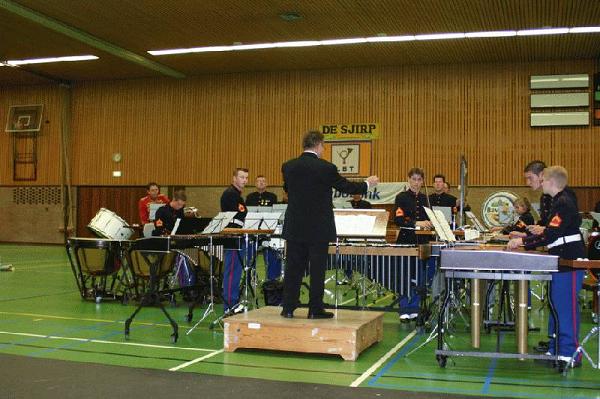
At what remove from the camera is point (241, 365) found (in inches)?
246

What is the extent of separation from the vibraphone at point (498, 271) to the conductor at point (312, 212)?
116 centimetres

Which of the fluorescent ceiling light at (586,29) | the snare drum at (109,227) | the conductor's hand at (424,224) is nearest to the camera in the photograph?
the conductor's hand at (424,224)

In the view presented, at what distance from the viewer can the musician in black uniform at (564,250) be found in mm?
6023

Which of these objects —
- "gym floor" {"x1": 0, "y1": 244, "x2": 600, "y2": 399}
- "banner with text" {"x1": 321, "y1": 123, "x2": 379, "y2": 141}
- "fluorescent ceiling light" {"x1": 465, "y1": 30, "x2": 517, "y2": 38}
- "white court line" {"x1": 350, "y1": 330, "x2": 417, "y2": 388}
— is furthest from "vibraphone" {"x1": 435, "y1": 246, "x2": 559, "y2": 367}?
"banner with text" {"x1": 321, "y1": 123, "x2": 379, "y2": 141}

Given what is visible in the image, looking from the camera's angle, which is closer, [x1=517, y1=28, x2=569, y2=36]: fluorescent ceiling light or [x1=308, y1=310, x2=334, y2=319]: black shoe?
[x1=308, y1=310, x2=334, y2=319]: black shoe

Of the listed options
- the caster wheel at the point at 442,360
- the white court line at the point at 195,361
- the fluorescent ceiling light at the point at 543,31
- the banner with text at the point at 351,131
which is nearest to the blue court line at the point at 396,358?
the caster wheel at the point at 442,360

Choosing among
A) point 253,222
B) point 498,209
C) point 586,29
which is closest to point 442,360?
point 253,222

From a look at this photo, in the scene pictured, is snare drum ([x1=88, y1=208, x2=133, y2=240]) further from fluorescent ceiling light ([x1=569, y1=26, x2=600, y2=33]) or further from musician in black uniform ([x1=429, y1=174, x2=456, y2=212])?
fluorescent ceiling light ([x1=569, y1=26, x2=600, y2=33])

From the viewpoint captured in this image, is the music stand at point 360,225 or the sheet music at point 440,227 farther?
the music stand at point 360,225

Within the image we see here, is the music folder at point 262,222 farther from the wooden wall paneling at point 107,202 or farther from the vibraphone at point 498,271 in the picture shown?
the wooden wall paneling at point 107,202

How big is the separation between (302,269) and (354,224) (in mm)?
1579

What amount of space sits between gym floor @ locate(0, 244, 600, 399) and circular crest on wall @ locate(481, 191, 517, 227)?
989 centimetres

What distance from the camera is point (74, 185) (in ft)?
79.3

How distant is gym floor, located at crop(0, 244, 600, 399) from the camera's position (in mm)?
5426
